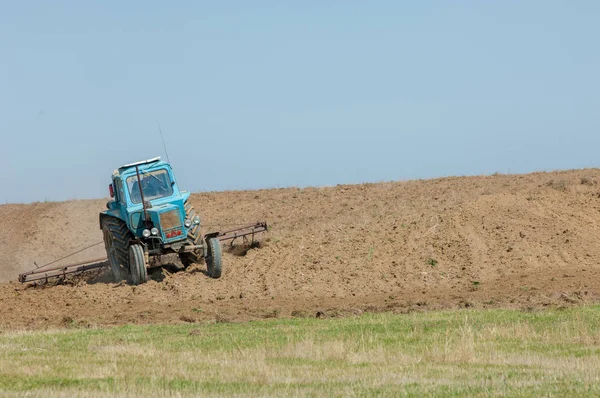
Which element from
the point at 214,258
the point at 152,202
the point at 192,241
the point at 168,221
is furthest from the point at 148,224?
the point at 214,258

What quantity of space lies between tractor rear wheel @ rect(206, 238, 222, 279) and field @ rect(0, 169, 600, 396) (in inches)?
14.1

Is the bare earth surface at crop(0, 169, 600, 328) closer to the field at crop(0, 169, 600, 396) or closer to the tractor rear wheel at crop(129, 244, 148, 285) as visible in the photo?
the field at crop(0, 169, 600, 396)

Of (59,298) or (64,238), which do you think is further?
(64,238)

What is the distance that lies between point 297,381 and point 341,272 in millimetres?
11254

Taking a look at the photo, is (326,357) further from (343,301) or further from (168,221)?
(168,221)

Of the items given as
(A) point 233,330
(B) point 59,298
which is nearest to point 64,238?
(B) point 59,298

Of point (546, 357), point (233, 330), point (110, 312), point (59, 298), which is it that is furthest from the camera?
point (59, 298)

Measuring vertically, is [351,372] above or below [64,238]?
below

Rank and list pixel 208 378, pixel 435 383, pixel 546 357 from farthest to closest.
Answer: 1. pixel 546 357
2. pixel 208 378
3. pixel 435 383

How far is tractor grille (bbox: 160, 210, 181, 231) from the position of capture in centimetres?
2147

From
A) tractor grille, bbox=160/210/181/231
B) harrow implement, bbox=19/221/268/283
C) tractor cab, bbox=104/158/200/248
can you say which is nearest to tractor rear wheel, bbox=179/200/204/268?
tractor cab, bbox=104/158/200/248

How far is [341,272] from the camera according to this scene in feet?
74.0

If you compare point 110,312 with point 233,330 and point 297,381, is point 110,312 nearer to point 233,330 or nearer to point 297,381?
point 233,330

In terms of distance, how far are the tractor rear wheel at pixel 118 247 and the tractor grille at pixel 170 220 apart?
1079 mm
